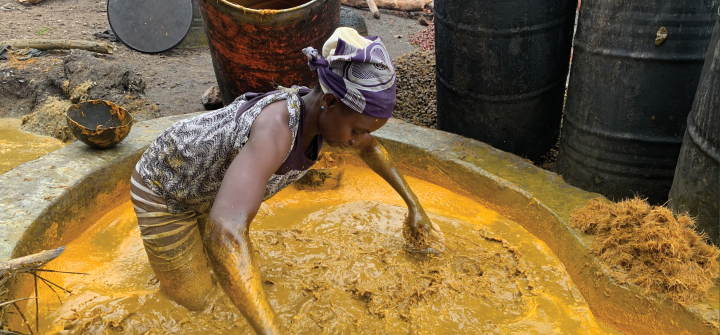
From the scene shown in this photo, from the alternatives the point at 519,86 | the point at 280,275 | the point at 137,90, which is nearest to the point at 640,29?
the point at 519,86

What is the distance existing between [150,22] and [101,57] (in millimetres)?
763

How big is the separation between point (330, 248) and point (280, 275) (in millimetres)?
329

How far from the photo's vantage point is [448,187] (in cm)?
351

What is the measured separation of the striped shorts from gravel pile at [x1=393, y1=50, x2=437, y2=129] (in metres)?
3.07

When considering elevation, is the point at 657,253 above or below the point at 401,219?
above

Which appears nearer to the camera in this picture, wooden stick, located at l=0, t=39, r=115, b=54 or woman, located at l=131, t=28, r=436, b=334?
woman, located at l=131, t=28, r=436, b=334

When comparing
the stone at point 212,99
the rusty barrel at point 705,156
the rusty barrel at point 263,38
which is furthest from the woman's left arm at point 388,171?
the stone at point 212,99

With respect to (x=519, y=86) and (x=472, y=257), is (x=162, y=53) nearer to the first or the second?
(x=519, y=86)

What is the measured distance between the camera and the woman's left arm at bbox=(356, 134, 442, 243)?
8.61ft

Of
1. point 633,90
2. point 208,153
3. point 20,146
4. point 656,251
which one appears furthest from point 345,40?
point 20,146

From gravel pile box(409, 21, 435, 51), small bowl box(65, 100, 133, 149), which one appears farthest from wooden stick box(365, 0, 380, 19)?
small bowl box(65, 100, 133, 149)

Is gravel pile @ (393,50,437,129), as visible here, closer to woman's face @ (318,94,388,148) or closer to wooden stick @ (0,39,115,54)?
woman's face @ (318,94,388,148)

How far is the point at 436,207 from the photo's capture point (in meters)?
3.37

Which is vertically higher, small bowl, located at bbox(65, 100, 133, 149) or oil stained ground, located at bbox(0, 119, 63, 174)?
small bowl, located at bbox(65, 100, 133, 149)
